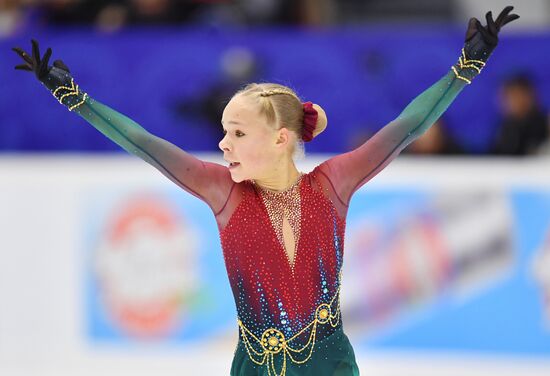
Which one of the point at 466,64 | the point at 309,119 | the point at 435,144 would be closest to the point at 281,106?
the point at 309,119

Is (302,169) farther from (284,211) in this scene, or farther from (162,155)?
(162,155)

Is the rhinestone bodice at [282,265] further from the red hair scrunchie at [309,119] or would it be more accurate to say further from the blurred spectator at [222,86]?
the blurred spectator at [222,86]

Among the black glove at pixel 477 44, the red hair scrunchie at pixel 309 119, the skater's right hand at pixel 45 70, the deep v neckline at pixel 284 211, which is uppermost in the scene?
the black glove at pixel 477 44

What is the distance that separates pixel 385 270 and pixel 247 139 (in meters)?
2.60

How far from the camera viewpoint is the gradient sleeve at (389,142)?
3219 mm

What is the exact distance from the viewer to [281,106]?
3.12m

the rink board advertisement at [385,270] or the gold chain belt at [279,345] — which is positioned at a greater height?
the rink board advertisement at [385,270]

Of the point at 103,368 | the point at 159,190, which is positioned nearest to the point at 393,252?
the point at 159,190

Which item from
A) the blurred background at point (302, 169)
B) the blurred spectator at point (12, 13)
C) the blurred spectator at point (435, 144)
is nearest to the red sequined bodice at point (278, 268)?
the blurred background at point (302, 169)

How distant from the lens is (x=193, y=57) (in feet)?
21.8

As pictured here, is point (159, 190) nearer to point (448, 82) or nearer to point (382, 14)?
point (448, 82)

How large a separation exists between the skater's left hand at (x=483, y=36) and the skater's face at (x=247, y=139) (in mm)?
652

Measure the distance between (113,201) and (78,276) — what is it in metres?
0.46

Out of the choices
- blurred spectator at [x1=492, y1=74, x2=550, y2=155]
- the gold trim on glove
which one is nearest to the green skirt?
the gold trim on glove
